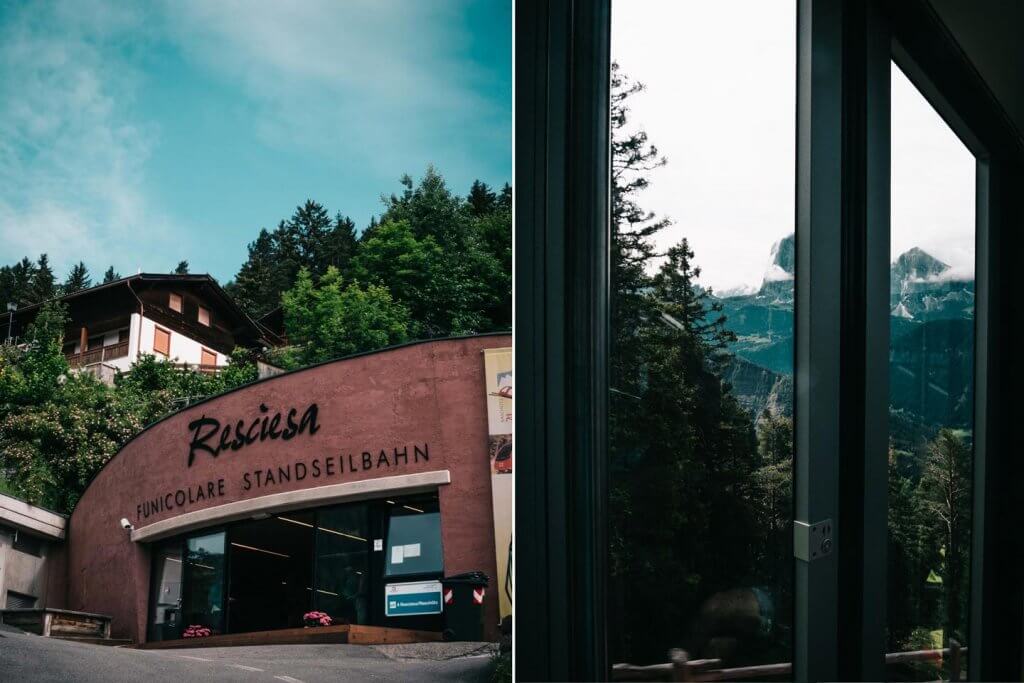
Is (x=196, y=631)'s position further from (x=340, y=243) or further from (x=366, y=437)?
(x=340, y=243)

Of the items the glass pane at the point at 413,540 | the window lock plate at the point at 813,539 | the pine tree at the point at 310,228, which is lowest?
the glass pane at the point at 413,540

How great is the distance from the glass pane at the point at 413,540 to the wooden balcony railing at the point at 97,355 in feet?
4.11

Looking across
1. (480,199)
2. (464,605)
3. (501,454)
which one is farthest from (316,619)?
(480,199)

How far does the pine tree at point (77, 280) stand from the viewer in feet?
8.34

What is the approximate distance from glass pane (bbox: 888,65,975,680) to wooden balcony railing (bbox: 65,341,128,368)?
2.35 m

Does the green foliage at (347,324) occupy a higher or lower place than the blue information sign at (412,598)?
higher

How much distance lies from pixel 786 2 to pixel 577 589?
74cm

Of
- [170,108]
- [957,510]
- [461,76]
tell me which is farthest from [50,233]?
[957,510]

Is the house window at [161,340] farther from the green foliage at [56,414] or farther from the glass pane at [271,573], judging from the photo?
the glass pane at [271,573]

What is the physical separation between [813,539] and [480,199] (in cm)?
282

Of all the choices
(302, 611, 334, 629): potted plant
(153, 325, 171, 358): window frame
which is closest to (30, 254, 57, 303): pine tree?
(153, 325, 171, 358): window frame

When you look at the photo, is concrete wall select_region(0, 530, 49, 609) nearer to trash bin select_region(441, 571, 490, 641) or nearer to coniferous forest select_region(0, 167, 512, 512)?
coniferous forest select_region(0, 167, 512, 512)

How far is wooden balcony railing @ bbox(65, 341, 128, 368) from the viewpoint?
2.40 m

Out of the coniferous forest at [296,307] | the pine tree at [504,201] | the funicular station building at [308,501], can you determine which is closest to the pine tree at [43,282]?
the coniferous forest at [296,307]
